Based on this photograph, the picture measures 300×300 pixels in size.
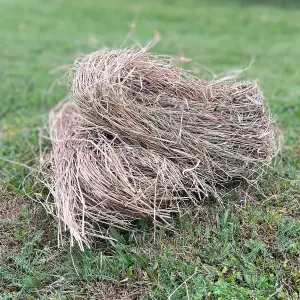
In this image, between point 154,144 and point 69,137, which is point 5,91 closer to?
point 69,137

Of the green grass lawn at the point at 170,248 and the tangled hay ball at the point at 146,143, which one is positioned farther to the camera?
the tangled hay ball at the point at 146,143

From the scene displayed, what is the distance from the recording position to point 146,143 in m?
Answer: 2.82

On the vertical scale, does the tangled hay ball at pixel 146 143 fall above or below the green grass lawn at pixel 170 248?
above

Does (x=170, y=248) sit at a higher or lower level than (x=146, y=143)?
lower

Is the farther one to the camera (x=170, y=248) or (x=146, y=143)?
(x=146, y=143)

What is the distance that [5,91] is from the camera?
18.3 feet

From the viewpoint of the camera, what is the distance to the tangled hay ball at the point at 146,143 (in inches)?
104

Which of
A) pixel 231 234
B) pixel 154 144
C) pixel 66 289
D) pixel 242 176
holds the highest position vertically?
pixel 154 144

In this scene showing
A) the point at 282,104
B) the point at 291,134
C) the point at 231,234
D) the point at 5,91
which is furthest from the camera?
the point at 5,91

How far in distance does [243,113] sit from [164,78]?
2.11 feet

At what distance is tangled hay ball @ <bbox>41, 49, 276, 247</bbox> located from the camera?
2.64m

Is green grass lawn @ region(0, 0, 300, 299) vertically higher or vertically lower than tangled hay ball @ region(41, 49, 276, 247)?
lower

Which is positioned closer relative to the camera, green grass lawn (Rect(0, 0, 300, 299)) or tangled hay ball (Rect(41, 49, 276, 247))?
green grass lawn (Rect(0, 0, 300, 299))

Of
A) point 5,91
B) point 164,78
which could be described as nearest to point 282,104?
point 164,78
